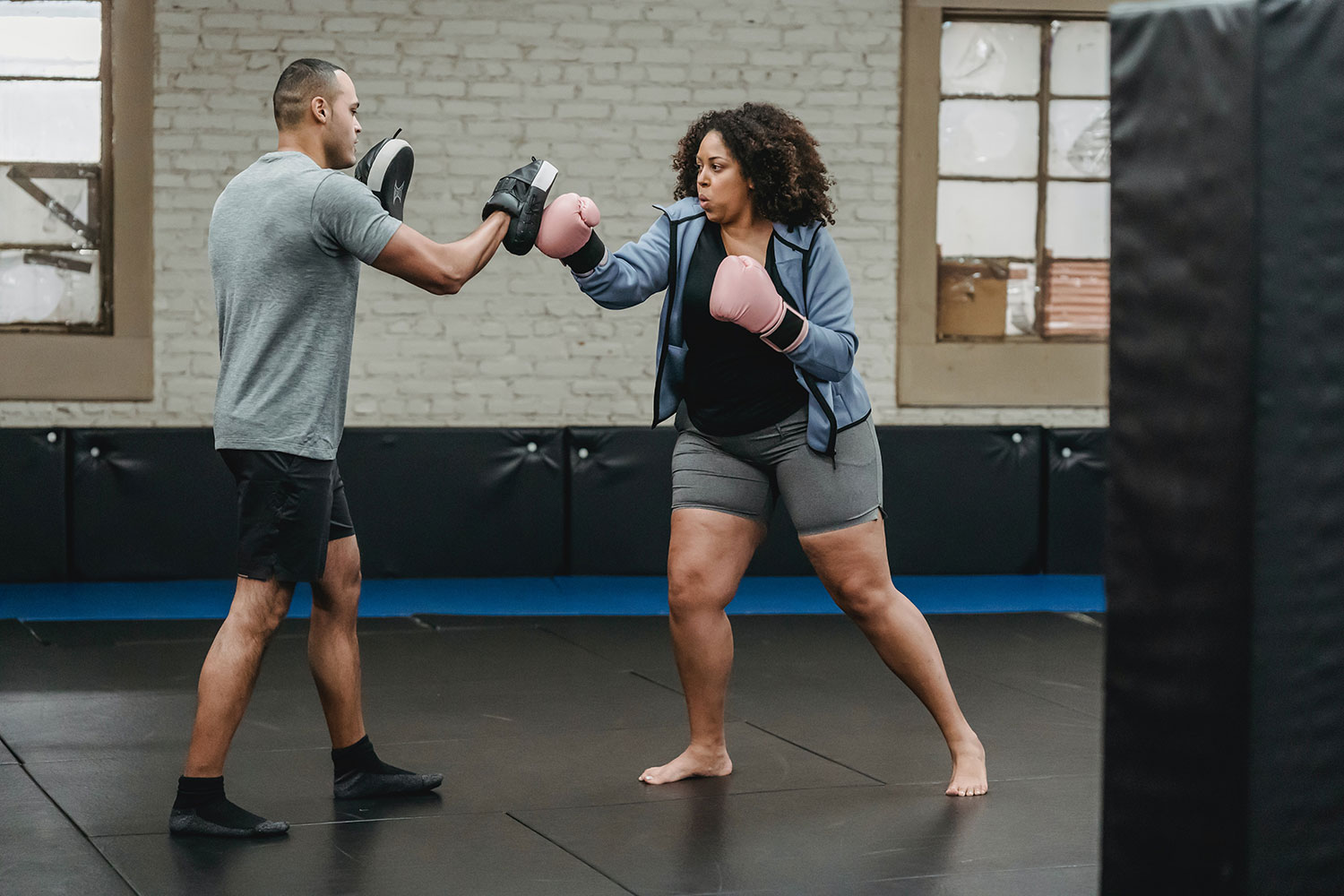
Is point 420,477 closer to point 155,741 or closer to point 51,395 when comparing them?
point 51,395

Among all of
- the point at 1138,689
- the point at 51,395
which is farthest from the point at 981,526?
the point at 1138,689

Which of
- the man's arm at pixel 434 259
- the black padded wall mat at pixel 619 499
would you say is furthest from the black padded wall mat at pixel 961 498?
the man's arm at pixel 434 259

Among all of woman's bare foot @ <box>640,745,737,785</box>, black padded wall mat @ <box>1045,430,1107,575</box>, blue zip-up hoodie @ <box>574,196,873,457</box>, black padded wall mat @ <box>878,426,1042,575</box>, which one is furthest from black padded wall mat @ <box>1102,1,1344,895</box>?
black padded wall mat @ <box>1045,430,1107,575</box>

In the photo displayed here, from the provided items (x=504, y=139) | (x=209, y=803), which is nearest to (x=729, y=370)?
(x=209, y=803)

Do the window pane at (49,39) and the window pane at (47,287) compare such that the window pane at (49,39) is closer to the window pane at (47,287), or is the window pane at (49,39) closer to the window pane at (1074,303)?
the window pane at (47,287)

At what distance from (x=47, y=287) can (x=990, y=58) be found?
164 inches

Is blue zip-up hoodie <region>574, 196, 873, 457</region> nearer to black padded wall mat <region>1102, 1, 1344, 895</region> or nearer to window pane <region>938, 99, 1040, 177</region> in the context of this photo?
black padded wall mat <region>1102, 1, 1344, 895</region>

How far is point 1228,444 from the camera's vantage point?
170 cm

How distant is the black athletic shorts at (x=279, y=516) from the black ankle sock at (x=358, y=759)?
0.48 metres

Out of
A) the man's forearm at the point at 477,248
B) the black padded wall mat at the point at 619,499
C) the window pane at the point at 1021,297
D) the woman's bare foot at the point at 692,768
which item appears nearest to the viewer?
the man's forearm at the point at 477,248

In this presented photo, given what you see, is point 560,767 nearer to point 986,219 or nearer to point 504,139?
point 504,139

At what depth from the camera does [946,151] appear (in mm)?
6809

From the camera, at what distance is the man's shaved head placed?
3.17 m

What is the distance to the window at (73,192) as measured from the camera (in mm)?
6148
